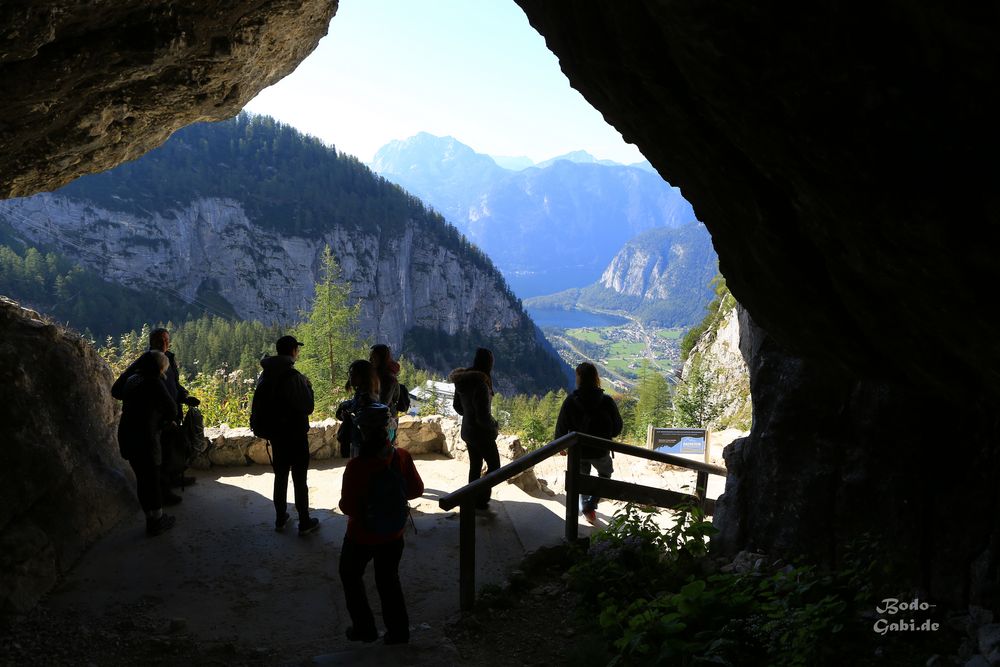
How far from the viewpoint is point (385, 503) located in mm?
4258

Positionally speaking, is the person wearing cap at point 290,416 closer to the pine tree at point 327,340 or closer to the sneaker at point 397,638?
the sneaker at point 397,638

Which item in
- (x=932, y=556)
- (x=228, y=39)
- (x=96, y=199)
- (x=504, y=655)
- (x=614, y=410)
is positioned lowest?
(x=504, y=655)

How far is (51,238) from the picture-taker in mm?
132250

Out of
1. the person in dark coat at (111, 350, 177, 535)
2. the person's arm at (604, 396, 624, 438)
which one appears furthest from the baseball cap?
the person's arm at (604, 396, 624, 438)

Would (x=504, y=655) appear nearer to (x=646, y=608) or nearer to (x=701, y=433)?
(x=646, y=608)

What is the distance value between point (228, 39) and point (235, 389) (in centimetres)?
984

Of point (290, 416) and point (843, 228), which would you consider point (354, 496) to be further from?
point (843, 228)

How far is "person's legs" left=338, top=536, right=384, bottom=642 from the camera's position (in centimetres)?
435

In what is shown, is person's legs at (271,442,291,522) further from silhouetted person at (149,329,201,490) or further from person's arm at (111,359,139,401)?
person's arm at (111,359,139,401)

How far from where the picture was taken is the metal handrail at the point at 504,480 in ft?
16.8

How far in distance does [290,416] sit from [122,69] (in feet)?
11.2

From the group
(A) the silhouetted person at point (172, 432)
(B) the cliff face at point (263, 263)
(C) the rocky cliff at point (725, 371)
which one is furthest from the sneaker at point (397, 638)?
(B) the cliff face at point (263, 263)

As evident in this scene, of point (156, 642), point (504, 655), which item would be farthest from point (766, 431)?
point (156, 642)

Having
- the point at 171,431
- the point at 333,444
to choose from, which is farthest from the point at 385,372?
the point at 333,444
